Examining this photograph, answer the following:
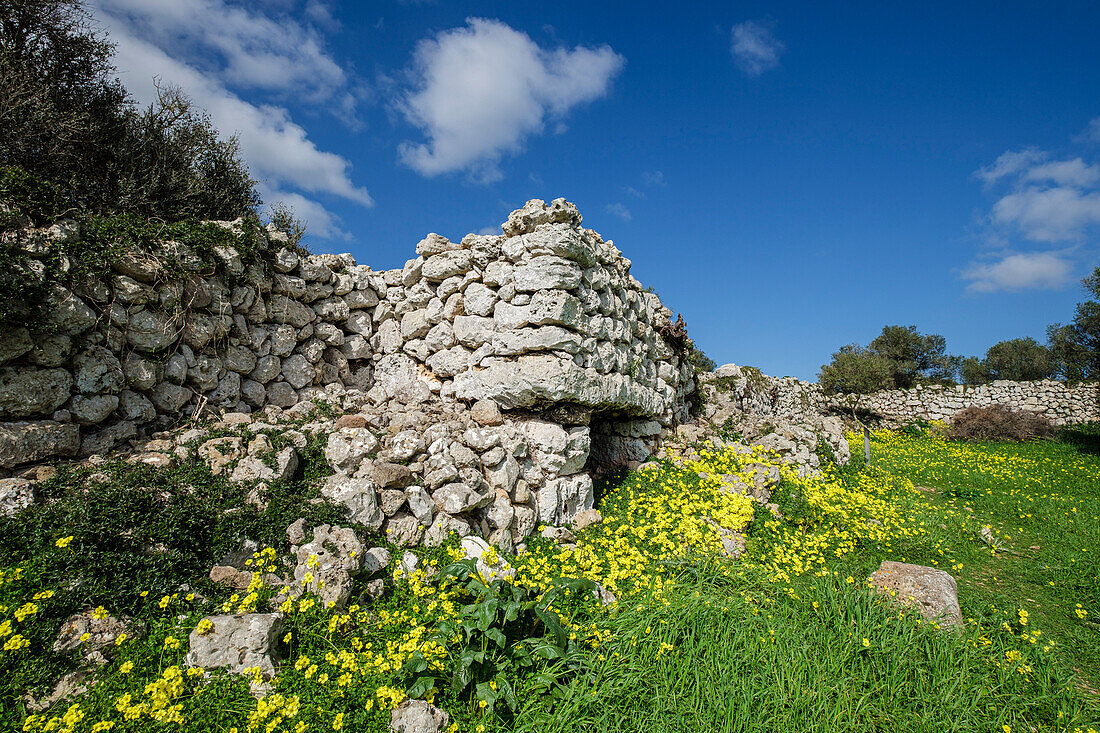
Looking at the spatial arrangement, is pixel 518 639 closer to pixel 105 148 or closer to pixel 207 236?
pixel 207 236

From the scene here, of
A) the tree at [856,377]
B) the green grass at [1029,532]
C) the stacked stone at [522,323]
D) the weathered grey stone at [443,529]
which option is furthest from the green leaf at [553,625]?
the tree at [856,377]

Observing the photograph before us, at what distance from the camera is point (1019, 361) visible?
118ft

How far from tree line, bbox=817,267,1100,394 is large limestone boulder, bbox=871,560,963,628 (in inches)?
746

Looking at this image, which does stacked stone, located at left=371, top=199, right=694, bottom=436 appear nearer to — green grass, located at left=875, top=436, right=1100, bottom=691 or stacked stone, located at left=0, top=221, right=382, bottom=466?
stacked stone, located at left=0, top=221, right=382, bottom=466

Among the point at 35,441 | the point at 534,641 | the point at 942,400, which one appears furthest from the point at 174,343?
the point at 942,400

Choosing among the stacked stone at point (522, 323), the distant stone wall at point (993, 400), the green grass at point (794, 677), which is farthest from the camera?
the distant stone wall at point (993, 400)

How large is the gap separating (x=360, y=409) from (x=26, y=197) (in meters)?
4.79

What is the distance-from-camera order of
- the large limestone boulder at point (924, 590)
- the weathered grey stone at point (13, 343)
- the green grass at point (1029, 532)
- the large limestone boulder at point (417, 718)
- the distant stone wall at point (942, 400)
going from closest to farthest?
A: 1. the large limestone boulder at point (417, 718)
2. the weathered grey stone at point (13, 343)
3. the large limestone boulder at point (924, 590)
4. the green grass at point (1029, 532)
5. the distant stone wall at point (942, 400)

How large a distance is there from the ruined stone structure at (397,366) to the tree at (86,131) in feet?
9.70

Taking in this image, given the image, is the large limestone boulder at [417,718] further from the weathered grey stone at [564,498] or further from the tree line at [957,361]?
the tree line at [957,361]

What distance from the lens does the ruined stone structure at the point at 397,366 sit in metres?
5.80

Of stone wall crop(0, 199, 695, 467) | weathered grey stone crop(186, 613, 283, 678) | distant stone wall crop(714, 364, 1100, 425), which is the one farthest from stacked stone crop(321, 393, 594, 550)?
distant stone wall crop(714, 364, 1100, 425)

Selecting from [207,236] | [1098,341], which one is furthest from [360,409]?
[1098,341]

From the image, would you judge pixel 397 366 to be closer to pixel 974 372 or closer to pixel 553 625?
pixel 553 625
